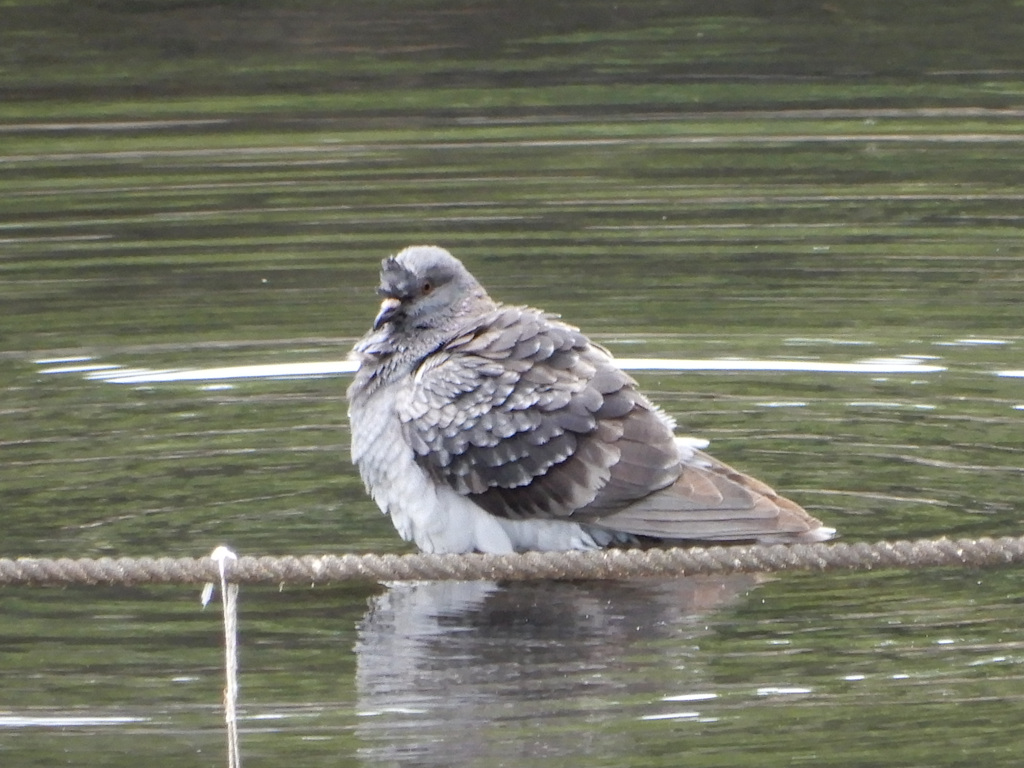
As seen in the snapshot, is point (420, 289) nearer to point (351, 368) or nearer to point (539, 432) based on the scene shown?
point (539, 432)

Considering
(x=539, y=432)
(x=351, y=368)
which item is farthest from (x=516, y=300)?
(x=539, y=432)

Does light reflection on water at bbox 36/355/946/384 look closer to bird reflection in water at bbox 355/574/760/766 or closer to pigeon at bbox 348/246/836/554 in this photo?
pigeon at bbox 348/246/836/554

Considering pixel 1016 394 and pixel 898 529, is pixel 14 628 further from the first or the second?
pixel 1016 394

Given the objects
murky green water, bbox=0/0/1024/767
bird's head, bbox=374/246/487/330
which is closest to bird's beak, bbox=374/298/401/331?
bird's head, bbox=374/246/487/330

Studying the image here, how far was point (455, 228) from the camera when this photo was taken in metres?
10.3

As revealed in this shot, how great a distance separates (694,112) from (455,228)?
2.38 meters

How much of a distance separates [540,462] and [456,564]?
1.34 meters

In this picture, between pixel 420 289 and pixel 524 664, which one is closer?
pixel 524 664

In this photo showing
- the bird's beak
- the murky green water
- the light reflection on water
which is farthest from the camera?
the light reflection on water

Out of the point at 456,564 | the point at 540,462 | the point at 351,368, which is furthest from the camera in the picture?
the point at 351,368

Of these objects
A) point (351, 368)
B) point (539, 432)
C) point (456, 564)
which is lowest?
point (456, 564)

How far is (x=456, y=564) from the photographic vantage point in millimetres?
4902

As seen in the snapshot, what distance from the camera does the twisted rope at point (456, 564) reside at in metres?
4.80

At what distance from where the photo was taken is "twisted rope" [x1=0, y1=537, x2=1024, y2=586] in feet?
15.8
